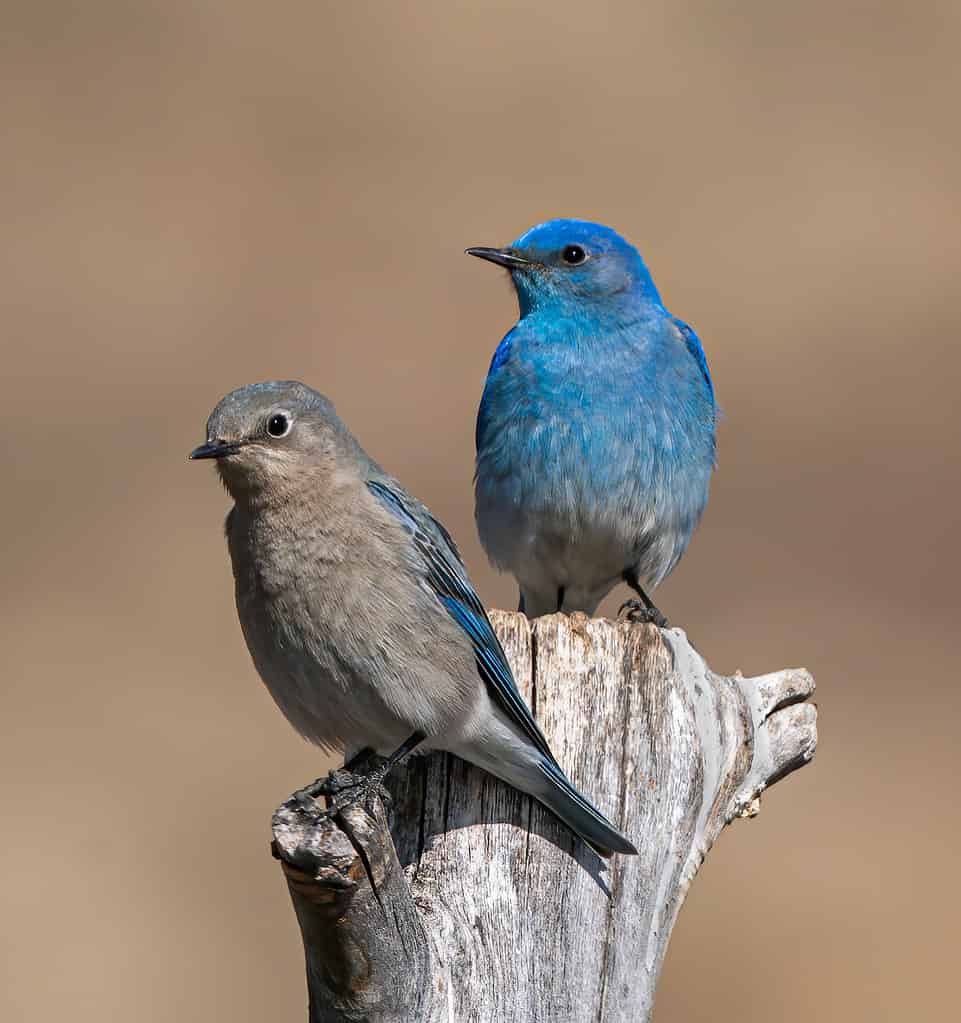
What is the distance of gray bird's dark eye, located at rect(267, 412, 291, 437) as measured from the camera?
227 inches

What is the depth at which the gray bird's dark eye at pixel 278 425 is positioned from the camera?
5.76m

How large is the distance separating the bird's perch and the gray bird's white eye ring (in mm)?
881

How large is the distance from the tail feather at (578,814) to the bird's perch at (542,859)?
49 mm

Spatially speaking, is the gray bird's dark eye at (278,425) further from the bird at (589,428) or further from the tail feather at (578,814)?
the bird at (589,428)

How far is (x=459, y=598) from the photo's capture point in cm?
579

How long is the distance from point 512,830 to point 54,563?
35.3 ft

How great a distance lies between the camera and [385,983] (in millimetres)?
4848

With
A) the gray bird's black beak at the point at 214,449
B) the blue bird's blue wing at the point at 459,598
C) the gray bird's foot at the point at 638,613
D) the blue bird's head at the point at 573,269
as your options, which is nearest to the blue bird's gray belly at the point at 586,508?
the gray bird's foot at the point at 638,613

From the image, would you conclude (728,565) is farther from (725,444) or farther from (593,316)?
(593,316)

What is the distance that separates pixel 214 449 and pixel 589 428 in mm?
2362

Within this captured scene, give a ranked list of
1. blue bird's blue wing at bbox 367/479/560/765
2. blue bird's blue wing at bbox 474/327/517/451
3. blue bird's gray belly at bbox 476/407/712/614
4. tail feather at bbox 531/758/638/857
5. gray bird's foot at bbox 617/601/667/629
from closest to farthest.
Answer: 1. tail feather at bbox 531/758/638/857
2. blue bird's blue wing at bbox 367/479/560/765
3. gray bird's foot at bbox 617/601/667/629
4. blue bird's gray belly at bbox 476/407/712/614
5. blue bird's blue wing at bbox 474/327/517/451

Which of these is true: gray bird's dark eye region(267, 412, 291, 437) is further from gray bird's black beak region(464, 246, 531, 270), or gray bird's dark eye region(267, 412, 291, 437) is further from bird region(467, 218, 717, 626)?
gray bird's black beak region(464, 246, 531, 270)

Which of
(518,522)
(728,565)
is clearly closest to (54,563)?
(728,565)

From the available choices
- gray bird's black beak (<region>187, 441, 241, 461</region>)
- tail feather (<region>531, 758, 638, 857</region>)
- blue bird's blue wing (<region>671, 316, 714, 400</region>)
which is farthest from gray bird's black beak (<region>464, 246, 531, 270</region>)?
tail feather (<region>531, 758, 638, 857</region>)
